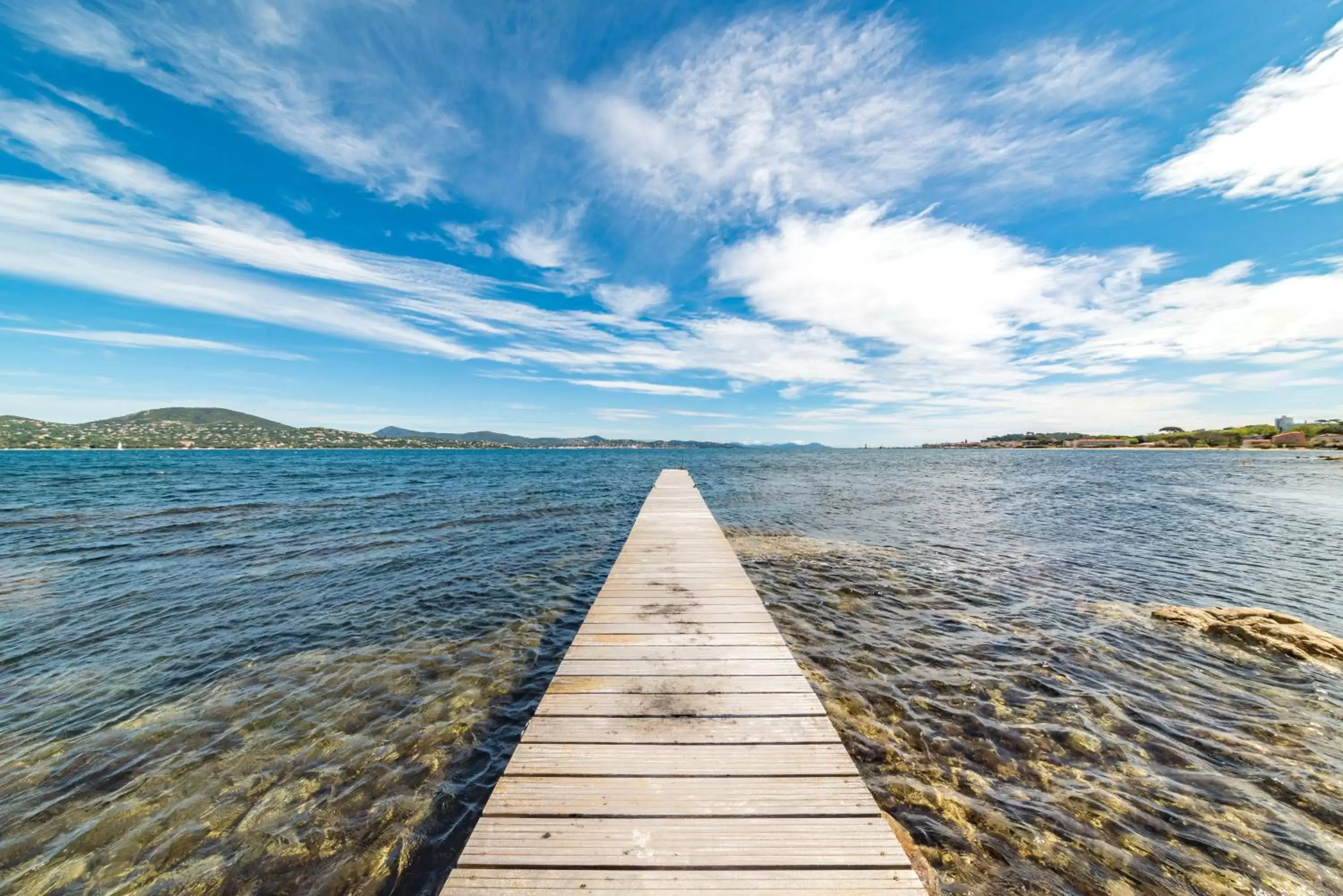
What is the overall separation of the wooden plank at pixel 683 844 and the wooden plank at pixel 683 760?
473 mm

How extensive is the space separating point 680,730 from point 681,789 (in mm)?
725

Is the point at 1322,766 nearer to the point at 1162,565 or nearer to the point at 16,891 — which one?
the point at 1162,565

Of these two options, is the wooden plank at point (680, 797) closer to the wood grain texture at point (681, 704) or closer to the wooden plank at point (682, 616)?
the wood grain texture at point (681, 704)

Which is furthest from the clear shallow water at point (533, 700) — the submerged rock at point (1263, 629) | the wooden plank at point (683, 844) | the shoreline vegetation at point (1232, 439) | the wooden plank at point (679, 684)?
the shoreline vegetation at point (1232, 439)

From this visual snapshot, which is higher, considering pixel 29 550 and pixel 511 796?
pixel 511 796

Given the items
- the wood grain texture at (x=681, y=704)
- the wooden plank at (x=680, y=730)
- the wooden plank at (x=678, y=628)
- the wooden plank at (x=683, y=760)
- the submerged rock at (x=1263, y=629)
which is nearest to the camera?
the wooden plank at (x=683, y=760)

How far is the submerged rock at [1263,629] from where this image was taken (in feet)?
25.1

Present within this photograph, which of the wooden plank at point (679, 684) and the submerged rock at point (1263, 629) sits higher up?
the wooden plank at point (679, 684)

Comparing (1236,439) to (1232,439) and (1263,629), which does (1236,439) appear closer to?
(1232,439)

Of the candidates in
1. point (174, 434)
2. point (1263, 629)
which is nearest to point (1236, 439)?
point (1263, 629)

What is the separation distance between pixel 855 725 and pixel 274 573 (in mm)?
14757

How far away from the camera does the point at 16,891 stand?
3883 mm

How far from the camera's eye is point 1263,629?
8.19 metres

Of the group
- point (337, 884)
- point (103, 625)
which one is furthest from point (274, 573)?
point (337, 884)
